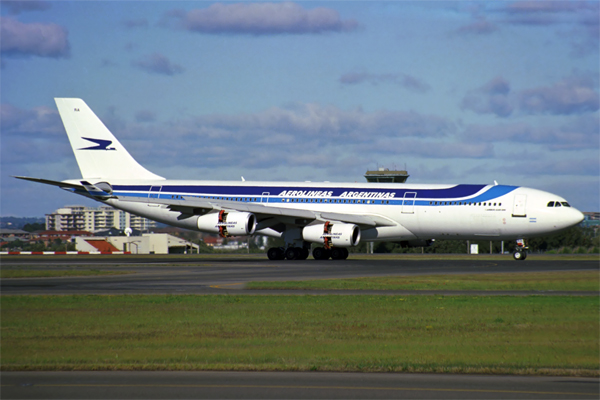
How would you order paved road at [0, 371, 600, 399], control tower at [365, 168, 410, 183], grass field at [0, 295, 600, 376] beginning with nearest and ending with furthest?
paved road at [0, 371, 600, 399] → grass field at [0, 295, 600, 376] → control tower at [365, 168, 410, 183]

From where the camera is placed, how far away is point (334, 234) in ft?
158

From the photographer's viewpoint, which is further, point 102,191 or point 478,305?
point 102,191

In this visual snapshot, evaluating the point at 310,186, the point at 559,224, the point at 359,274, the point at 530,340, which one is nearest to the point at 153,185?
the point at 310,186

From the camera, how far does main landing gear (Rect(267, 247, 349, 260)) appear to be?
51656mm

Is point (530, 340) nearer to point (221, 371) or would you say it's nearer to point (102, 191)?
point (221, 371)

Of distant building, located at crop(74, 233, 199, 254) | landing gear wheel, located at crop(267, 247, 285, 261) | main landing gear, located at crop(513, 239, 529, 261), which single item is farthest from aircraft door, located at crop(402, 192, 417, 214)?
distant building, located at crop(74, 233, 199, 254)

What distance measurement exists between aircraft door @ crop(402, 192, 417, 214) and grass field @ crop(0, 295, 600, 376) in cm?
2429

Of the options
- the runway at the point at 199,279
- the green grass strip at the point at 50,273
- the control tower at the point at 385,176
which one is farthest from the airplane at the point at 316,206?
the control tower at the point at 385,176

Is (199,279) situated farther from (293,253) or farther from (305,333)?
(293,253)

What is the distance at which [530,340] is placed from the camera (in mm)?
16703

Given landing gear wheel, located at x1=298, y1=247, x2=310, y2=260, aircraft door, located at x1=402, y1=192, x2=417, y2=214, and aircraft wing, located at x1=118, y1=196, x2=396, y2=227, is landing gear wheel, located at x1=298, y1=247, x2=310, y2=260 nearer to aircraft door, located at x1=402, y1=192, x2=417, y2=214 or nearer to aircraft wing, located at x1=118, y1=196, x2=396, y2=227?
aircraft wing, located at x1=118, y1=196, x2=396, y2=227

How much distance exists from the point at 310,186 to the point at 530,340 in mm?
37178

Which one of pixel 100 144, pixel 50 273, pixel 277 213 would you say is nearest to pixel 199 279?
pixel 50 273

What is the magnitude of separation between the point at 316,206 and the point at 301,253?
358cm
